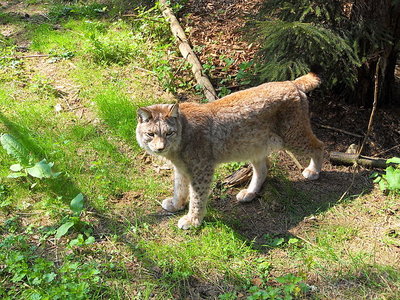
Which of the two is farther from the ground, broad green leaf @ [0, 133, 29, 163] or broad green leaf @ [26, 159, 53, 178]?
broad green leaf @ [0, 133, 29, 163]

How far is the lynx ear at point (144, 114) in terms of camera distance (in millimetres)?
4129

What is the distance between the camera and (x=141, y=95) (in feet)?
21.4

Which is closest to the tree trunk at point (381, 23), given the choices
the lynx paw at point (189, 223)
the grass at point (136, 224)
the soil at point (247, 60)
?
the soil at point (247, 60)

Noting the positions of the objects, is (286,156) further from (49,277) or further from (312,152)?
(49,277)

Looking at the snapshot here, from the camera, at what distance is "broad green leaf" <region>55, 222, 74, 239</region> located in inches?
156

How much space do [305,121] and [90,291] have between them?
120 inches

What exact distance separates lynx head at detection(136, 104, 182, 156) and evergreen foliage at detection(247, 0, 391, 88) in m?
1.68

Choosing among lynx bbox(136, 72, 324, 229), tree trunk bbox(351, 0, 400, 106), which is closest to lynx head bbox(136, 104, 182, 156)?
lynx bbox(136, 72, 324, 229)

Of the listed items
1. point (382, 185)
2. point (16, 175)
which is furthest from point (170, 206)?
point (382, 185)

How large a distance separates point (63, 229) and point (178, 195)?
4.40 ft

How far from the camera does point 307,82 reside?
493 cm

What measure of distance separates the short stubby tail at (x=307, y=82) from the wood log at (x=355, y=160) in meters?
1.16

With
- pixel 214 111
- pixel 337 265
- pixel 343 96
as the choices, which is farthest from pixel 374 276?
pixel 343 96

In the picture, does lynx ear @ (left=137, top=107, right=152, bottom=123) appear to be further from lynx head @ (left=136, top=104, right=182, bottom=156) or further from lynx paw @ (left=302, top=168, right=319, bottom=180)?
lynx paw @ (left=302, top=168, right=319, bottom=180)
